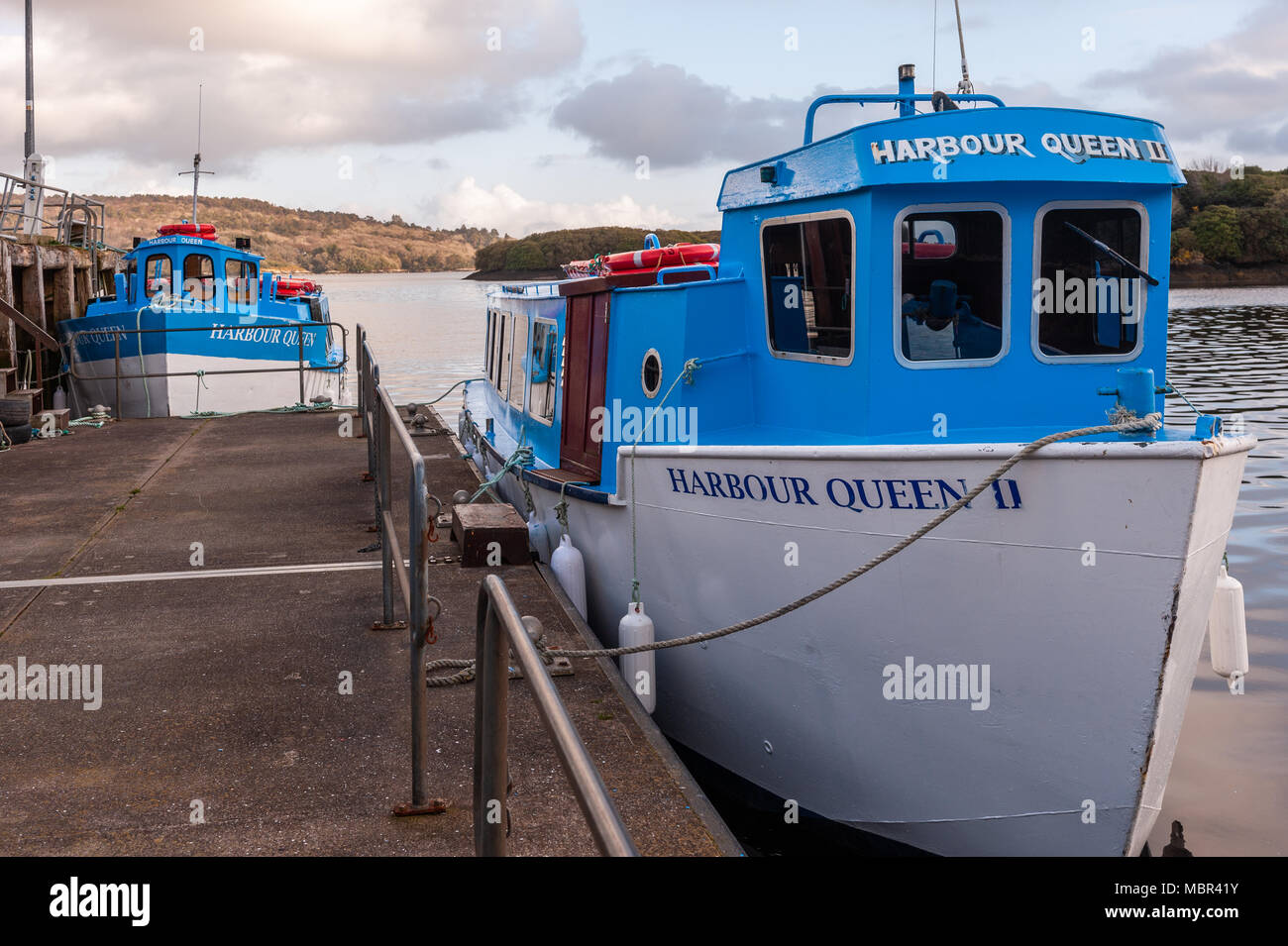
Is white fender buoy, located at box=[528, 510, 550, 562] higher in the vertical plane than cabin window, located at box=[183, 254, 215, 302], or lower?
lower

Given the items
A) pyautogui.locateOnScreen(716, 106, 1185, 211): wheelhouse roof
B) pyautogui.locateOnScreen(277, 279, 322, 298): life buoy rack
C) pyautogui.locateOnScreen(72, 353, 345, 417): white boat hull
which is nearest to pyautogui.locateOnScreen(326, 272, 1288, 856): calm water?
pyautogui.locateOnScreen(716, 106, 1185, 211): wheelhouse roof

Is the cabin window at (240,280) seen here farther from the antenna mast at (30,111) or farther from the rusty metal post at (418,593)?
the rusty metal post at (418,593)

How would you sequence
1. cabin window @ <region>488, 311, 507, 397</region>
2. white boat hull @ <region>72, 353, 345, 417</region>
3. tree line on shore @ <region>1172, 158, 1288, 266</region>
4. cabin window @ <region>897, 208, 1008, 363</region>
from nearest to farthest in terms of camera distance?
1. cabin window @ <region>897, 208, 1008, 363</region>
2. cabin window @ <region>488, 311, 507, 397</region>
3. white boat hull @ <region>72, 353, 345, 417</region>
4. tree line on shore @ <region>1172, 158, 1288, 266</region>

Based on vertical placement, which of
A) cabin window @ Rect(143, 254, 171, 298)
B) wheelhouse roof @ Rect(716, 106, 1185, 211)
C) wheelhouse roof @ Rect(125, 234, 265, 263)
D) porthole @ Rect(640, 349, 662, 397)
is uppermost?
wheelhouse roof @ Rect(125, 234, 265, 263)

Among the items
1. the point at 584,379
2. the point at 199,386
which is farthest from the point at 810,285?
the point at 199,386

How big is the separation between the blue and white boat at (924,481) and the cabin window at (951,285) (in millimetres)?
11

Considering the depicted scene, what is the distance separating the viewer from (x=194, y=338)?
67.4 feet

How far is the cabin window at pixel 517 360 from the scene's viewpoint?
1077cm

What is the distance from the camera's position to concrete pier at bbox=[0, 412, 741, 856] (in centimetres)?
432

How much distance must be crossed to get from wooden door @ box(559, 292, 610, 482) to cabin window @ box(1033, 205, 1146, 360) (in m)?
2.91

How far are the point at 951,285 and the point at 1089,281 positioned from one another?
738 millimetres

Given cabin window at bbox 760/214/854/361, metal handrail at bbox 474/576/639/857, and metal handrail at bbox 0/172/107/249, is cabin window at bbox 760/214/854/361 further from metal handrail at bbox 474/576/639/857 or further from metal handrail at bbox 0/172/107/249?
metal handrail at bbox 0/172/107/249

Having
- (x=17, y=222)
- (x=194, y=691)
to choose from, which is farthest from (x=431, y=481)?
(x=17, y=222)
